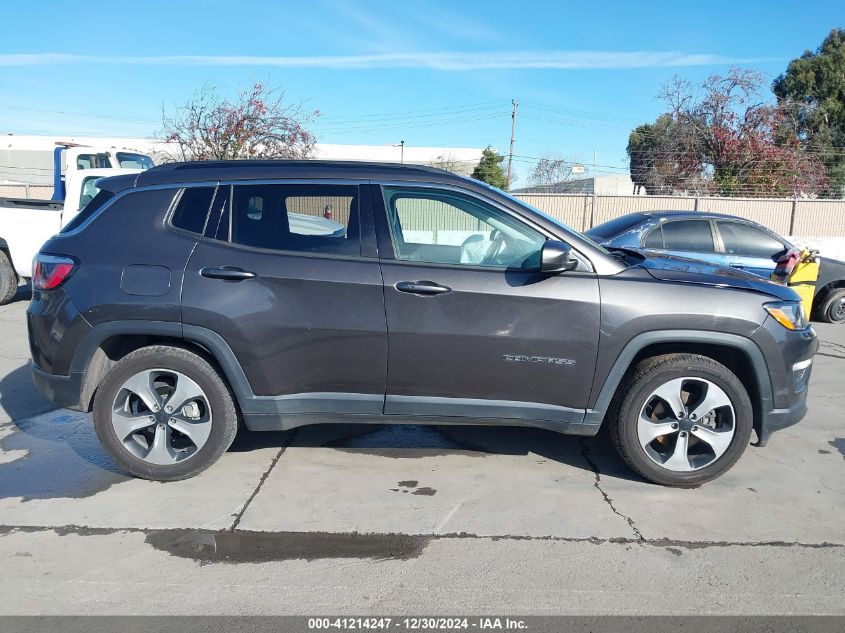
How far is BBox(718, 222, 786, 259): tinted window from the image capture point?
338 inches

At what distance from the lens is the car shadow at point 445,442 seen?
469 centimetres

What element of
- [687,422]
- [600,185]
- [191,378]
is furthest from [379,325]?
[600,185]

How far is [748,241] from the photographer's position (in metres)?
8.66

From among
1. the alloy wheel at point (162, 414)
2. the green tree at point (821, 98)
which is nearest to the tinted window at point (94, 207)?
the alloy wheel at point (162, 414)

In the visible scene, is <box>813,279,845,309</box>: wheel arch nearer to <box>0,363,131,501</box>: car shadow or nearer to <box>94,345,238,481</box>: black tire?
<box>94,345,238,481</box>: black tire

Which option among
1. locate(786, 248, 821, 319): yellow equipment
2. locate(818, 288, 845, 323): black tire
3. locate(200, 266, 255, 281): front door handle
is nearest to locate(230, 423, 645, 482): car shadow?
locate(200, 266, 255, 281): front door handle

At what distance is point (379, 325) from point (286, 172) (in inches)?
45.4

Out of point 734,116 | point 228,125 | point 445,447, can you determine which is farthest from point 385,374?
point 734,116

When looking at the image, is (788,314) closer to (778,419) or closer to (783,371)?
(783,371)

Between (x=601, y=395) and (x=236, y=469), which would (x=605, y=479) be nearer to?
(x=601, y=395)

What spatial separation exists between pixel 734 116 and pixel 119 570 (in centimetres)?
3779

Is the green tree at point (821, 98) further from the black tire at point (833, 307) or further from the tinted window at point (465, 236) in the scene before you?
the tinted window at point (465, 236)

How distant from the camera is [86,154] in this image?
12.4m

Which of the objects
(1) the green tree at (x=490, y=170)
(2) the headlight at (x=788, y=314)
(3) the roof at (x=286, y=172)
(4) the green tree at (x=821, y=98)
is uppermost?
(4) the green tree at (x=821, y=98)
